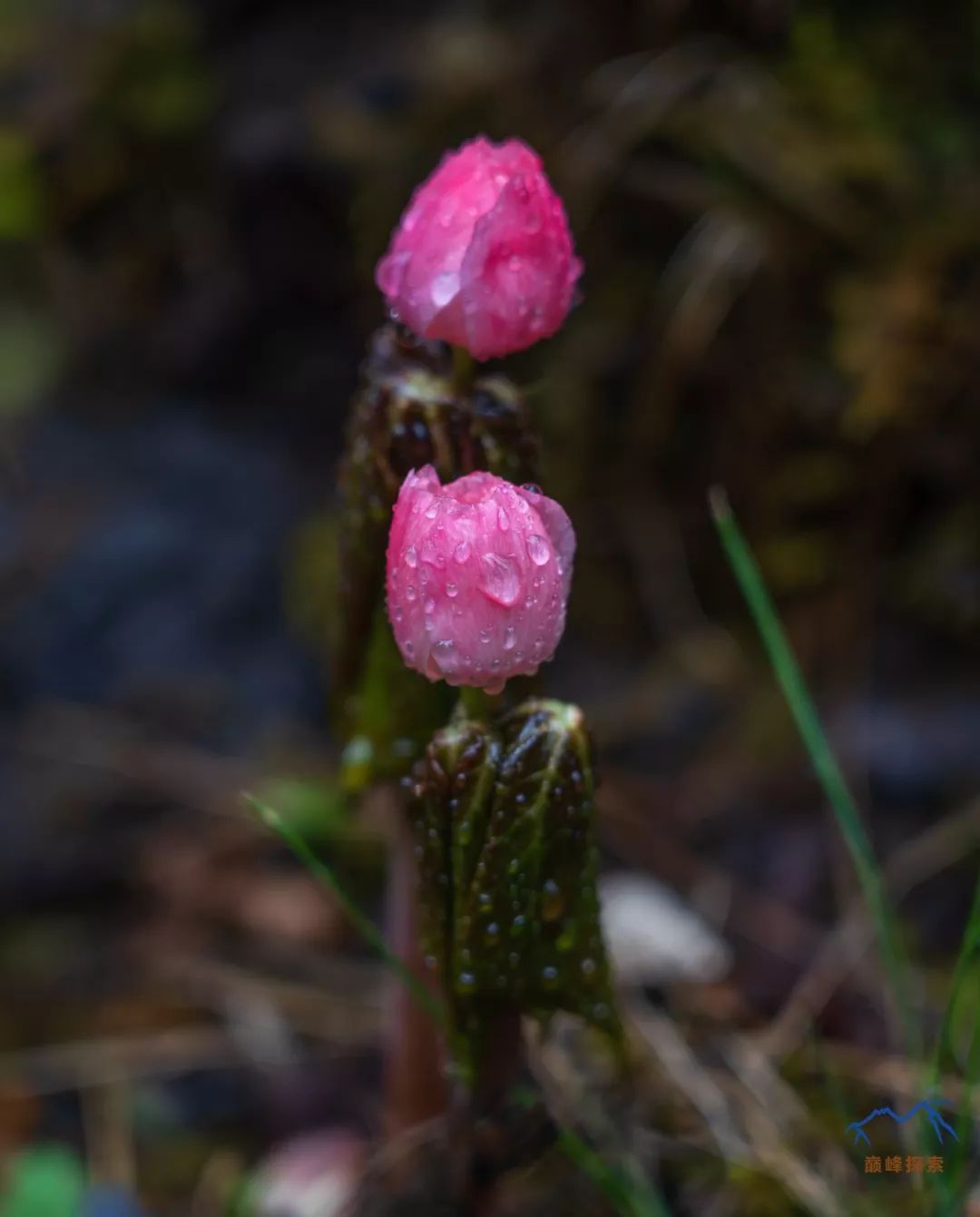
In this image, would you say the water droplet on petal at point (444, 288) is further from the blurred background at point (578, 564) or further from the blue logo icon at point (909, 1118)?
the blurred background at point (578, 564)

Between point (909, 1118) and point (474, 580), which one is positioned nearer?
point (474, 580)

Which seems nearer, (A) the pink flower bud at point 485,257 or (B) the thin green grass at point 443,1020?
(A) the pink flower bud at point 485,257

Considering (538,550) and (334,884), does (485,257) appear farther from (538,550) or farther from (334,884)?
(334,884)

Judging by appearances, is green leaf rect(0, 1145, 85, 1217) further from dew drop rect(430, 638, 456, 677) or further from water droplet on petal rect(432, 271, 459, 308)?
water droplet on petal rect(432, 271, 459, 308)

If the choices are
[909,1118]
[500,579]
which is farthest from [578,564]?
[500,579]

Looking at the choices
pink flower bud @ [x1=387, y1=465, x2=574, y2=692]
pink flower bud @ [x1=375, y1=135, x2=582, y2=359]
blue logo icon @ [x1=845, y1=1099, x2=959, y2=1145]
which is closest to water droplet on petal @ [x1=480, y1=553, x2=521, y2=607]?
pink flower bud @ [x1=387, y1=465, x2=574, y2=692]

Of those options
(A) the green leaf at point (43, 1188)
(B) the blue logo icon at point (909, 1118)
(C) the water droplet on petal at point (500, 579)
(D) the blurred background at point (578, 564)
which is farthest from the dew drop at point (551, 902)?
(A) the green leaf at point (43, 1188)

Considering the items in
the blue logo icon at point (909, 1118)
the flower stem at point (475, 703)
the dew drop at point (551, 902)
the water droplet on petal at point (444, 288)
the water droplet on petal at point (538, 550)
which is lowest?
the blue logo icon at point (909, 1118)

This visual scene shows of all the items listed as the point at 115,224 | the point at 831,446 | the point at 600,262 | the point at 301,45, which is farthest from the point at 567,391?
the point at 115,224
